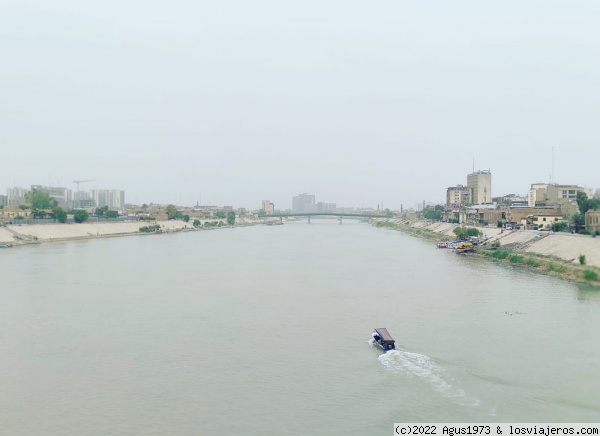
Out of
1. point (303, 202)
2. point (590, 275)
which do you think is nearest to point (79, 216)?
point (590, 275)

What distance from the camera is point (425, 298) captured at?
11961mm

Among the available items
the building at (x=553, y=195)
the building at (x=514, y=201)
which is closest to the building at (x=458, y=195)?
the building at (x=514, y=201)

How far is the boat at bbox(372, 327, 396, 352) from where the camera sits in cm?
758

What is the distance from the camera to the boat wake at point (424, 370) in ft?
19.3

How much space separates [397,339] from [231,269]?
1009 centimetres

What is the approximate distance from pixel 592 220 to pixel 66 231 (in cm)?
2902

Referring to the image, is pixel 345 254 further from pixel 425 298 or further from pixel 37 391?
pixel 37 391

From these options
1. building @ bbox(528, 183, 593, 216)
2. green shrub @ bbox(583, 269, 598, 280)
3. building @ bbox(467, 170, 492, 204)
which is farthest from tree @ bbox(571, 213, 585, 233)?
building @ bbox(467, 170, 492, 204)

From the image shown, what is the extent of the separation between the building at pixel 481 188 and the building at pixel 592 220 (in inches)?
1561

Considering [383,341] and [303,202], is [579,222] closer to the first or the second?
[383,341]

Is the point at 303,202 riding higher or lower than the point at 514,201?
higher

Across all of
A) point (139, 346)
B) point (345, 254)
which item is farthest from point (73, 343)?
point (345, 254)

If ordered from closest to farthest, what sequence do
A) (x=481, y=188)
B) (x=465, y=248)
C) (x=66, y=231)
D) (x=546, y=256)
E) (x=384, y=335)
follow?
(x=384, y=335) → (x=546, y=256) → (x=465, y=248) → (x=66, y=231) → (x=481, y=188)

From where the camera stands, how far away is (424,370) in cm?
674
